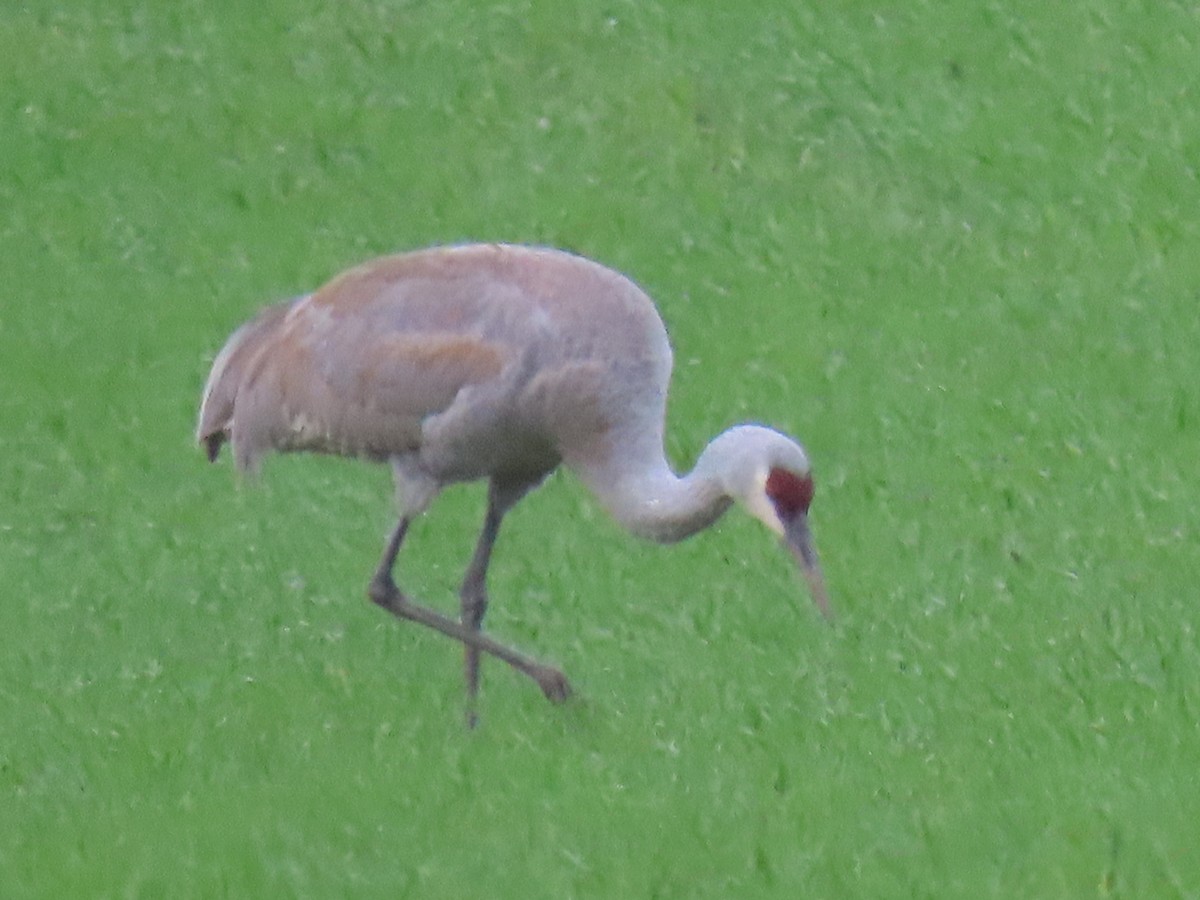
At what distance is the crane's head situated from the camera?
23.8 ft

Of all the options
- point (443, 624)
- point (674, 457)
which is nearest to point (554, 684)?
point (443, 624)

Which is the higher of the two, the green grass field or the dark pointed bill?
the dark pointed bill

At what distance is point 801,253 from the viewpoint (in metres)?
12.5

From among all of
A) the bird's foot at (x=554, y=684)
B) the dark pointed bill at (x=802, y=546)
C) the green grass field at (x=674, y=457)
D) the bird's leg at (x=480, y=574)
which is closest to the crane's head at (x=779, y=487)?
the dark pointed bill at (x=802, y=546)

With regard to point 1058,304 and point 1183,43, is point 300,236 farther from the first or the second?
point 1183,43

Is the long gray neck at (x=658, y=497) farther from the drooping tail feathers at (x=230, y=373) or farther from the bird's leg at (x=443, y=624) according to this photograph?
the drooping tail feathers at (x=230, y=373)

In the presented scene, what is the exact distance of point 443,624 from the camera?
835 centimetres

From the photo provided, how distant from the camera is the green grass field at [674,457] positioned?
23.2ft

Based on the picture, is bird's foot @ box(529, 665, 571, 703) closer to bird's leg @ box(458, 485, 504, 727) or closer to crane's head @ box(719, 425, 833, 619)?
bird's leg @ box(458, 485, 504, 727)

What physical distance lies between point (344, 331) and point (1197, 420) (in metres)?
3.42

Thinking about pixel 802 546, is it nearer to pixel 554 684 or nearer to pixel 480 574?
pixel 554 684

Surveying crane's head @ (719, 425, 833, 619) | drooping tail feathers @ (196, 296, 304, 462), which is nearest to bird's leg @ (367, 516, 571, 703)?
drooping tail feathers @ (196, 296, 304, 462)

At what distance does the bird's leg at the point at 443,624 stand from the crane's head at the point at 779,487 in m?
0.85

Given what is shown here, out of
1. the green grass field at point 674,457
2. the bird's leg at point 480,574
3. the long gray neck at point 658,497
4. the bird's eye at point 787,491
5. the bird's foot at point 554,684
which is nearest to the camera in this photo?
the green grass field at point 674,457
